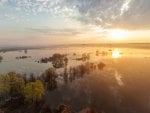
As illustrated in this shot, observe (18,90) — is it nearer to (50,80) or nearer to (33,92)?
(33,92)

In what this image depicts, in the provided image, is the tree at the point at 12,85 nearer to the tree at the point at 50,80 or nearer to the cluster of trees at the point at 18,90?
the cluster of trees at the point at 18,90

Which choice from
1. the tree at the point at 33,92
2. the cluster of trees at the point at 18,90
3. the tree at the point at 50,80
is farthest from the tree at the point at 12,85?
the tree at the point at 50,80

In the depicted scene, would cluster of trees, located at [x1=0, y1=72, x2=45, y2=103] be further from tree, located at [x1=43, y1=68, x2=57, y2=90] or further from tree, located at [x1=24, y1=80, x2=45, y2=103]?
tree, located at [x1=43, y1=68, x2=57, y2=90]

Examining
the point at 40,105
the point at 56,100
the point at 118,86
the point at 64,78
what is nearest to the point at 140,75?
the point at 118,86

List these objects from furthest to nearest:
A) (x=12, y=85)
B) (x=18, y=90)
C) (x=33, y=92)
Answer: (x=18, y=90), (x=12, y=85), (x=33, y=92)

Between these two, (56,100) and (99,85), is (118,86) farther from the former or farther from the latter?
(56,100)

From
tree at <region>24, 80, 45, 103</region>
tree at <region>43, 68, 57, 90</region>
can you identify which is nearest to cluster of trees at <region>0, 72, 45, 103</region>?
tree at <region>24, 80, 45, 103</region>

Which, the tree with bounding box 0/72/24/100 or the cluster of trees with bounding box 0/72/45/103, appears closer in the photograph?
the cluster of trees with bounding box 0/72/45/103

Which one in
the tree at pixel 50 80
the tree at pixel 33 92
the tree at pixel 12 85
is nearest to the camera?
the tree at pixel 33 92

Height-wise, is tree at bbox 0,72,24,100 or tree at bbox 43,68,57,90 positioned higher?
tree at bbox 0,72,24,100

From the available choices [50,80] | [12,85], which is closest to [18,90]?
[12,85]

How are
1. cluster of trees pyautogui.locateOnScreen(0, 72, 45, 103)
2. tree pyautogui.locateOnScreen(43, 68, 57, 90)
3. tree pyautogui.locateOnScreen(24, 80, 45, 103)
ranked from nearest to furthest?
1. tree pyautogui.locateOnScreen(24, 80, 45, 103)
2. cluster of trees pyautogui.locateOnScreen(0, 72, 45, 103)
3. tree pyautogui.locateOnScreen(43, 68, 57, 90)
